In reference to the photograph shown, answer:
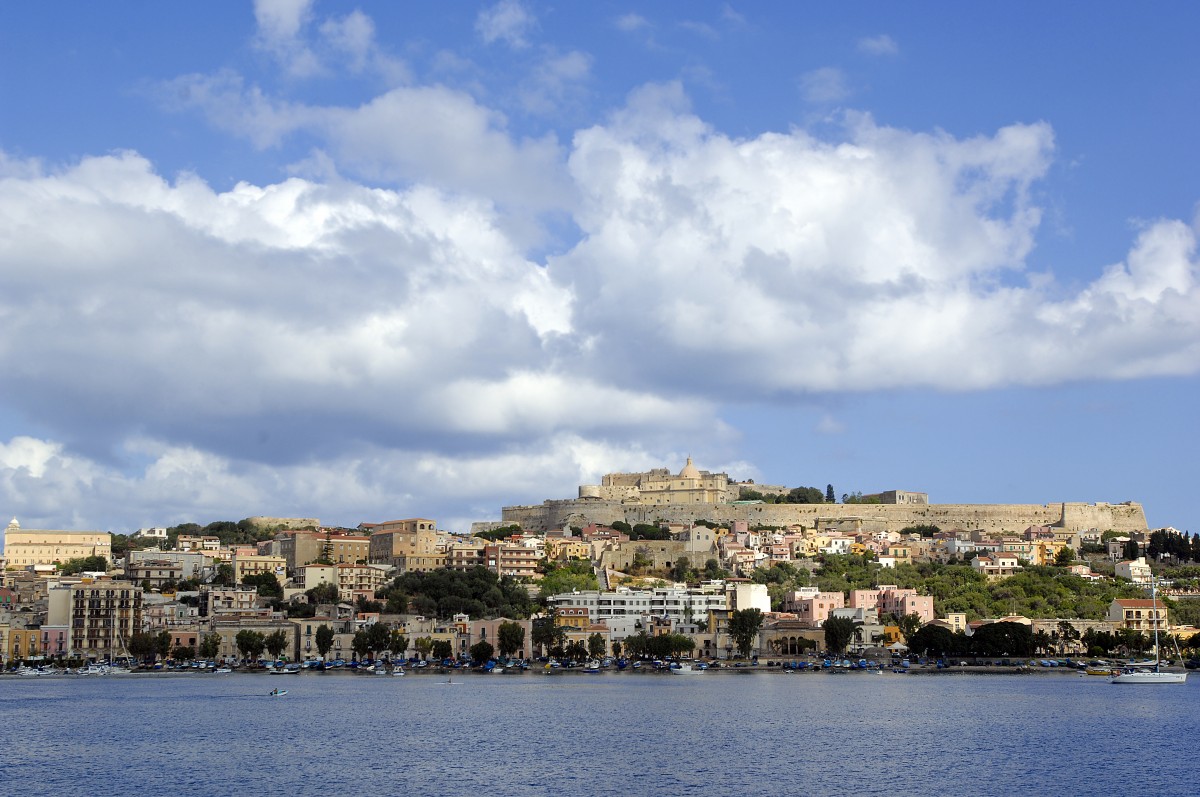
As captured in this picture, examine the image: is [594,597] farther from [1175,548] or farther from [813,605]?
[1175,548]

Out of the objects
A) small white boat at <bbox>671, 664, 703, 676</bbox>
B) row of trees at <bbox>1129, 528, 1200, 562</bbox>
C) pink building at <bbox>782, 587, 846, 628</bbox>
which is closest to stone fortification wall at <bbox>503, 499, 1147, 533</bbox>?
row of trees at <bbox>1129, 528, 1200, 562</bbox>

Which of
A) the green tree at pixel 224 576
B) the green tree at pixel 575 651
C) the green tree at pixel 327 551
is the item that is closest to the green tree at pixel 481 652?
the green tree at pixel 575 651

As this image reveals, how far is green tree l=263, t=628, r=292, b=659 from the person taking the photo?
7269 cm

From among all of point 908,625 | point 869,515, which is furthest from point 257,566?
point 869,515

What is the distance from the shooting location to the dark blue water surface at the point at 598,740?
32406mm

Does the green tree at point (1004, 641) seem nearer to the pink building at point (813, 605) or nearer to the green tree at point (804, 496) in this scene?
the pink building at point (813, 605)

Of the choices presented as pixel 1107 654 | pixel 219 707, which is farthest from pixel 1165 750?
pixel 1107 654

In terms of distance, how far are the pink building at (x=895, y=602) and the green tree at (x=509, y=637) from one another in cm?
2169

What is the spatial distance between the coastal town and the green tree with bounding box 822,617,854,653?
0.53 feet

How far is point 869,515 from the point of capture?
125 m

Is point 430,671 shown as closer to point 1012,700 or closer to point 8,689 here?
point 8,689

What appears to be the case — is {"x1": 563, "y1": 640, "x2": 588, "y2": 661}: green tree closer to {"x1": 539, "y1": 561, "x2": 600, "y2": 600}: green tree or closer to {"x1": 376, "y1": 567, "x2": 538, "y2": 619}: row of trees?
{"x1": 376, "y1": 567, "x2": 538, "y2": 619}: row of trees

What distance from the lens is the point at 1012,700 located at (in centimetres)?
5472

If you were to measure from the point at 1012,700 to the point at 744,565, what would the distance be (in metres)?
46.8
